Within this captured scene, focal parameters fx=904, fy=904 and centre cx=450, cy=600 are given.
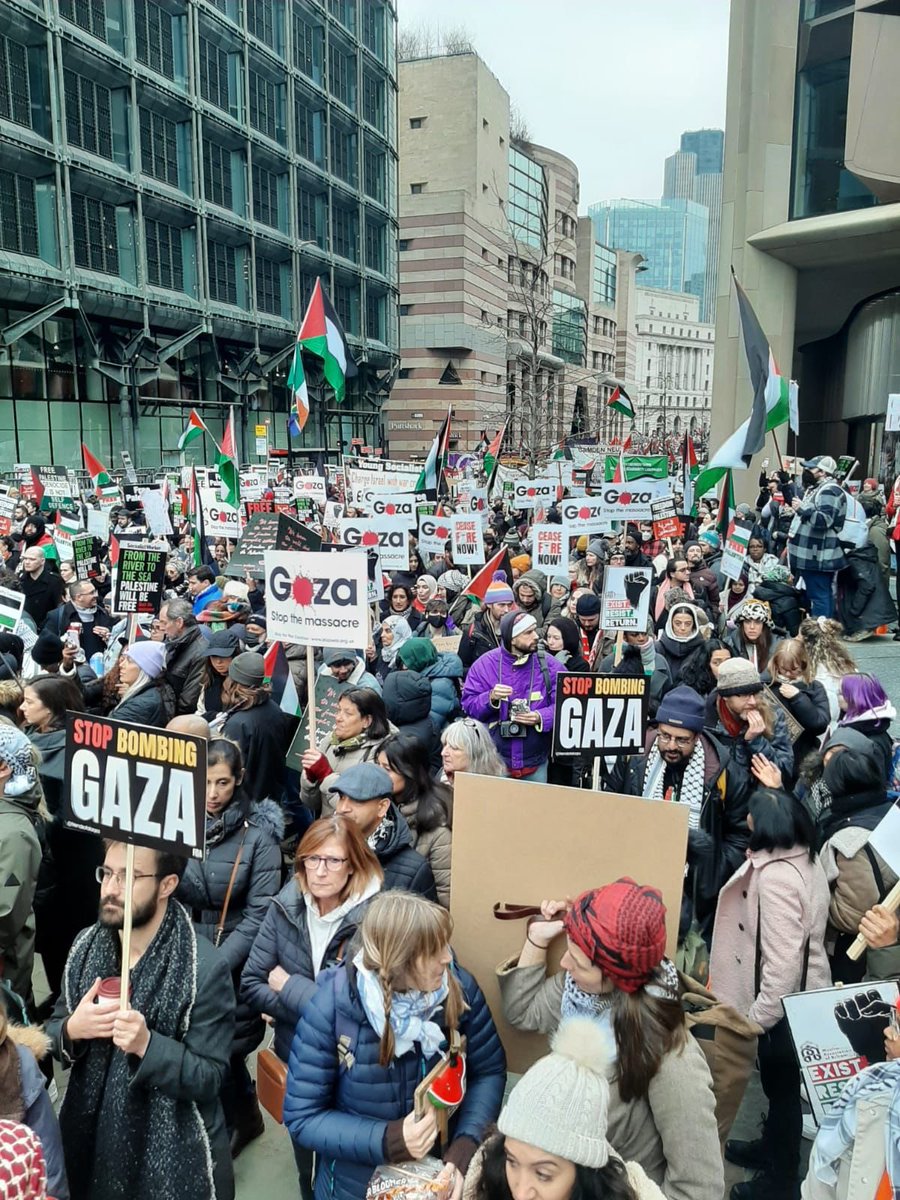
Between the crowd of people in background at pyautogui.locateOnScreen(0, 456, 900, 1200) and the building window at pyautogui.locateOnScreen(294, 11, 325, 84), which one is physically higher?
the building window at pyautogui.locateOnScreen(294, 11, 325, 84)

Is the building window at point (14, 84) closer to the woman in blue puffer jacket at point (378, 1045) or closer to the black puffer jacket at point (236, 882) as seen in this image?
the black puffer jacket at point (236, 882)

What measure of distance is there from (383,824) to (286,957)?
0.67 meters

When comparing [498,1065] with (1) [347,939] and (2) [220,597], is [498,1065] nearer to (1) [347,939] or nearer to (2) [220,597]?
(1) [347,939]

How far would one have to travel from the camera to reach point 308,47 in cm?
4597

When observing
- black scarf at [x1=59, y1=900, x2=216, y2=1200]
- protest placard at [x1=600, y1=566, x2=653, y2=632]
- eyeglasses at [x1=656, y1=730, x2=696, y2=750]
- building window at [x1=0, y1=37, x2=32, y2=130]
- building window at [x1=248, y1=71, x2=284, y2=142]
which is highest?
building window at [x1=248, y1=71, x2=284, y2=142]

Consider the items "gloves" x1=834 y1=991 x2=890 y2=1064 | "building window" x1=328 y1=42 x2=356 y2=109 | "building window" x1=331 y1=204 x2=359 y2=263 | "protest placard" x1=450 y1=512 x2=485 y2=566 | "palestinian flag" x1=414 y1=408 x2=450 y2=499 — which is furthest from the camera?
"building window" x1=331 y1=204 x2=359 y2=263

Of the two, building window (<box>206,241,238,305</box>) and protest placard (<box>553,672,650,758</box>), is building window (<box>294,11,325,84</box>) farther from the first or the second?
protest placard (<box>553,672,650,758</box>)

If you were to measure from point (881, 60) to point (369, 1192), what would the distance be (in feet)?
93.3

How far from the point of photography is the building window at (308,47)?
147 feet

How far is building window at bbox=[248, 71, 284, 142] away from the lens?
1640 inches

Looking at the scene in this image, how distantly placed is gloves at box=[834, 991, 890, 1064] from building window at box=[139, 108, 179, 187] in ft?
126

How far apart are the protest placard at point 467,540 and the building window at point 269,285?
115ft

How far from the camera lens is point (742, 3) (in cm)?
2634

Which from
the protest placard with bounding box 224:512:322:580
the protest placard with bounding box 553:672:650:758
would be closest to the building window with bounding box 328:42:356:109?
the protest placard with bounding box 224:512:322:580
